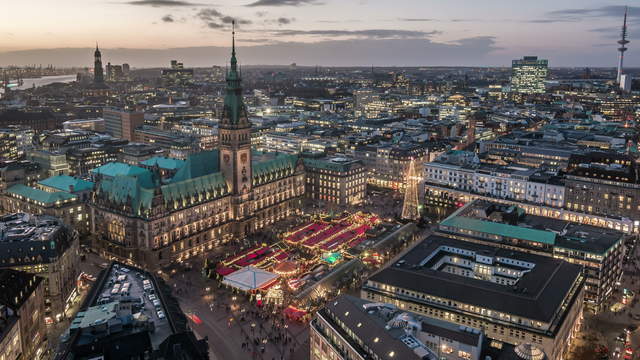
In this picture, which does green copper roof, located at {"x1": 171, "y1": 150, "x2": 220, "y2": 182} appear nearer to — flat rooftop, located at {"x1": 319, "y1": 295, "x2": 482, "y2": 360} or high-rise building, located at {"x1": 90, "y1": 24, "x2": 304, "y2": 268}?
high-rise building, located at {"x1": 90, "y1": 24, "x2": 304, "y2": 268}

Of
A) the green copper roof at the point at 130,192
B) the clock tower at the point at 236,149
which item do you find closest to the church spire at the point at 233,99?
the clock tower at the point at 236,149

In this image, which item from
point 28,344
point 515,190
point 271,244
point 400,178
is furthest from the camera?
point 400,178

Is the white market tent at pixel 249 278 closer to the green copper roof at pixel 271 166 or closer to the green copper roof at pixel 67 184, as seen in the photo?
the green copper roof at pixel 271 166

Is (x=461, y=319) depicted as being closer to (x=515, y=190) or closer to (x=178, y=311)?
(x=178, y=311)

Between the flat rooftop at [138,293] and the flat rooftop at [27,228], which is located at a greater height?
the flat rooftop at [27,228]

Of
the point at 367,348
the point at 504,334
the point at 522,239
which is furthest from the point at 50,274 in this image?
the point at 522,239

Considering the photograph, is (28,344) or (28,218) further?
(28,218)

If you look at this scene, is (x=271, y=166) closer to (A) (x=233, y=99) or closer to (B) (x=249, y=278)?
(A) (x=233, y=99)
